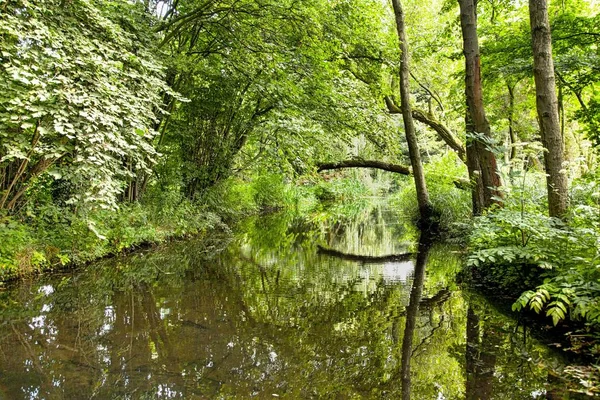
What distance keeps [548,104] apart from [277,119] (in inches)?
282

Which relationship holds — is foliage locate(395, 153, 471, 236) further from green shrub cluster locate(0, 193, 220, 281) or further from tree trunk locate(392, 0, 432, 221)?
green shrub cluster locate(0, 193, 220, 281)

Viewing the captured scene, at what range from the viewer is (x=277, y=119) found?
10.6 metres

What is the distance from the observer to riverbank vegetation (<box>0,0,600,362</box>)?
4461mm

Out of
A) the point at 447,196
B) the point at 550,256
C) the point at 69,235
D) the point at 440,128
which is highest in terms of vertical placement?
the point at 440,128

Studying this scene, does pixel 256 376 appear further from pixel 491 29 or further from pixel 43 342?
pixel 491 29

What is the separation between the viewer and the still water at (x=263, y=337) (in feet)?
9.40

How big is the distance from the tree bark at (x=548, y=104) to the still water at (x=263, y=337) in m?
1.60

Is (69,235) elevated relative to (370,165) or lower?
lower

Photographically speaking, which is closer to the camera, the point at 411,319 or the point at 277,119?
the point at 411,319

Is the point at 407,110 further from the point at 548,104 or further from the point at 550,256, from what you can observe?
the point at 550,256

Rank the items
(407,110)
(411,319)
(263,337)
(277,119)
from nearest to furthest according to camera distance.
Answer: (263,337) → (411,319) → (407,110) → (277,119)

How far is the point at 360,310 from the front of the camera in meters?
4.60

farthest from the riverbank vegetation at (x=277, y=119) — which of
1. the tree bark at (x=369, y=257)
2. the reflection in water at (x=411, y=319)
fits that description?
the tree bark at (x=369, y=257)

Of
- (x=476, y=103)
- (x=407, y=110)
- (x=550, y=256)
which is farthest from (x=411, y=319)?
(x=407, y=110)
